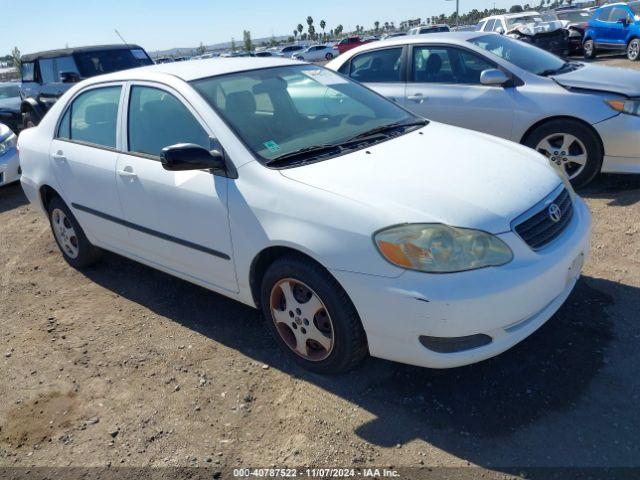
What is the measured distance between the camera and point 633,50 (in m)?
15.9

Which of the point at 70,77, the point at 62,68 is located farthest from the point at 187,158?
the point at 62,68

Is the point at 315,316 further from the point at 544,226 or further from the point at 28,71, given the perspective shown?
the point at 28,71

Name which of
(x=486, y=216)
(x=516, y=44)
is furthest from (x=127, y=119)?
(x=516, y=44)

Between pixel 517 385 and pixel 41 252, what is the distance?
15.3 ft

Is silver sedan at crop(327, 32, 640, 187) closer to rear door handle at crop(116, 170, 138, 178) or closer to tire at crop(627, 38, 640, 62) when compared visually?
rear door handle at crop(116, 170, 138, 178)

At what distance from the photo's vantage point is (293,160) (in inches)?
119

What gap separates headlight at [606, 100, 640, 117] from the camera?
506 centimetres

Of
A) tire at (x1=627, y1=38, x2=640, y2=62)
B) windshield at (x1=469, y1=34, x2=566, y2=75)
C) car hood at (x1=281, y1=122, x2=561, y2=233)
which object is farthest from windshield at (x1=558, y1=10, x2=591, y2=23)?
car hood at (x1=281, y1=122, x2=561, y2=233)

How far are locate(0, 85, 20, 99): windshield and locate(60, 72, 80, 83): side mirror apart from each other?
9.50 ft

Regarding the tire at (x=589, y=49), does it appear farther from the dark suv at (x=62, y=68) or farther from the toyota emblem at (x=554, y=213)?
the toyota emblem at (x=554, y=213)

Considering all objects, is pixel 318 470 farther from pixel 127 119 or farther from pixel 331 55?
pixel 331 55

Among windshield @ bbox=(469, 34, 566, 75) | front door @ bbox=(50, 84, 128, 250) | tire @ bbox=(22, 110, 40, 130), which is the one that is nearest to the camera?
front door @ bbox=(50, 84, 128, 250)

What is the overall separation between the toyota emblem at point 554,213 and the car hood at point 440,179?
78 millimetres

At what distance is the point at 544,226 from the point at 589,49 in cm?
1754
